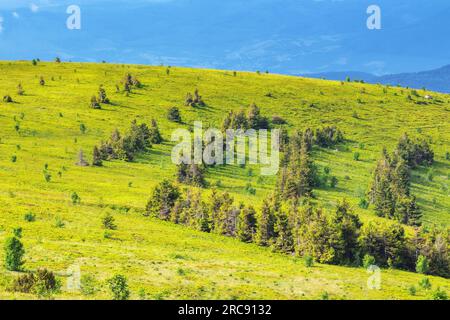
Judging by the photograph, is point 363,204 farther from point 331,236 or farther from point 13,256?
point 13,256

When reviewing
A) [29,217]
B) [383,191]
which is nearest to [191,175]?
[383,191]

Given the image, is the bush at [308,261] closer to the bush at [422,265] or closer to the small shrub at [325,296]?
the small shrub at [325,296]

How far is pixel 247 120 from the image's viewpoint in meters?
120

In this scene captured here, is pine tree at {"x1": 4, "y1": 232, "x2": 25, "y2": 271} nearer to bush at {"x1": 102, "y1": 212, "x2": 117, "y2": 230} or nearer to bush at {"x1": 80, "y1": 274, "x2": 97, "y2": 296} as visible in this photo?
bush at {"x1": 80, "y1": 274, "x2": 97, "y2": 296}

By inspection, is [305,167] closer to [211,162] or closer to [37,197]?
[211,162]

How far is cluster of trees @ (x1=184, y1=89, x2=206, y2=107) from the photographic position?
13050cm

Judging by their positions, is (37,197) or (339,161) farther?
(339,161)

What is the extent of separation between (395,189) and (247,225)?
103 ft

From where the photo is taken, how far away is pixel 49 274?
34562mm

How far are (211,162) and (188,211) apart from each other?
31417 mm

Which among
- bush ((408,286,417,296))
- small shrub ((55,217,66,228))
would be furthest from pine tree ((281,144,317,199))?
bush ((408,286,417,296))

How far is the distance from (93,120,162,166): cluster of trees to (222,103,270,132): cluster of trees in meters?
16.0

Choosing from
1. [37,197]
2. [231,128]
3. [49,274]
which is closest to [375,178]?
[231,128]

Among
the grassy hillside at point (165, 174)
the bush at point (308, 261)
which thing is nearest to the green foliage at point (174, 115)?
the grassy hillside at point (165, 174)
